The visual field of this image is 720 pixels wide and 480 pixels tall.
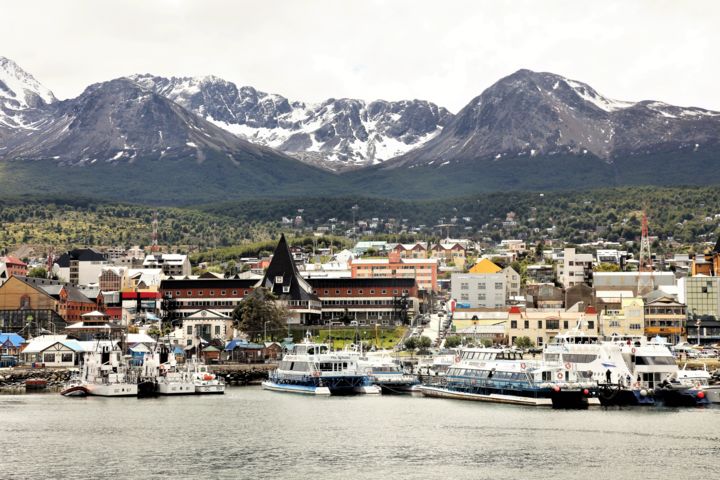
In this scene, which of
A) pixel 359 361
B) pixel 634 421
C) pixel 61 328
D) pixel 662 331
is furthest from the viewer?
pixel 61 328

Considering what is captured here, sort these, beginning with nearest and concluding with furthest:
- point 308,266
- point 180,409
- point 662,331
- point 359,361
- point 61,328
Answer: point 180,409, point 359,361, point 662,331, point 61,328, point 308,266

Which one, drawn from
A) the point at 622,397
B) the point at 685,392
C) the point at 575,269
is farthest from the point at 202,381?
the point at 575,269

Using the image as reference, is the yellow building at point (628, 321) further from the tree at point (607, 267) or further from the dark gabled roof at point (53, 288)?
the dark gabled roof at point (53, 288)

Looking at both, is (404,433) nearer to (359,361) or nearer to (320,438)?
(320,438)

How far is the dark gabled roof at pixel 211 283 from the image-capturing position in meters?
157

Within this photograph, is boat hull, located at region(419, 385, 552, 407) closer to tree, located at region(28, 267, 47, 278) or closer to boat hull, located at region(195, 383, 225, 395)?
boat hull, located at region(195, 383, 225, 395)

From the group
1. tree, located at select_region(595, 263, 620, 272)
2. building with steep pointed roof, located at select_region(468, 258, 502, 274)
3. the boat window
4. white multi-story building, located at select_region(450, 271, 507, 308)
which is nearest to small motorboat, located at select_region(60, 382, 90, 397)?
the boat window

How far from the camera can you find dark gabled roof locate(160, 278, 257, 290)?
157m

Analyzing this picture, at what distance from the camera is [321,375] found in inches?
3954

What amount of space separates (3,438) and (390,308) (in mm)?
88592

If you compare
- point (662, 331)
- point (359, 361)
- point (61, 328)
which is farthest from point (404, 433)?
point (61, 328)

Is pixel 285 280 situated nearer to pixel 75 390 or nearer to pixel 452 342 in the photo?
pixel 452 342

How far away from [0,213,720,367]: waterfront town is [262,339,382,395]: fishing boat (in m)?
21.8

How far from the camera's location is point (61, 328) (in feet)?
466
